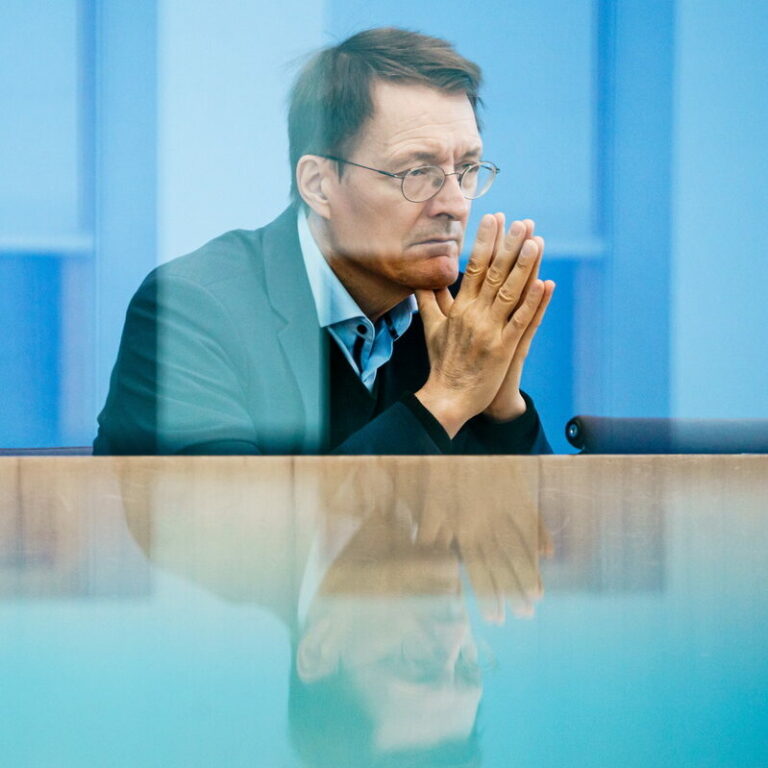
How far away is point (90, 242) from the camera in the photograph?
4.82 ft

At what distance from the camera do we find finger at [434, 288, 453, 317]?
5.01ft

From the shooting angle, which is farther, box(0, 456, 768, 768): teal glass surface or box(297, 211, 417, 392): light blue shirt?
box(297, 211, 417, 392): light blue shirt

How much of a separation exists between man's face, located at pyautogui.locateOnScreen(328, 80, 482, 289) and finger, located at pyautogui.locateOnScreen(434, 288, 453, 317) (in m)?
0.01

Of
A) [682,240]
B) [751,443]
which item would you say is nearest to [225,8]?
[682,240]

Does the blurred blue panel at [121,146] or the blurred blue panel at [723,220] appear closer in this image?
the blurred blue panel at [121,146]

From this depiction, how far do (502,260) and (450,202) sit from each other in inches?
4.9

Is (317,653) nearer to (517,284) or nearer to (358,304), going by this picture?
(358,304)

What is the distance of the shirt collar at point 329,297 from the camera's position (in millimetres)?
1542

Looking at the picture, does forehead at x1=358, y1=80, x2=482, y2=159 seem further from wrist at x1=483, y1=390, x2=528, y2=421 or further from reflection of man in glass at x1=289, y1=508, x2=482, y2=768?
reflection of man in glass at x1=289, y1=508, x2=482, y2=768

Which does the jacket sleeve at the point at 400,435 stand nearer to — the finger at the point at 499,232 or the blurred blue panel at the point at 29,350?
the finger at the point at 499,232

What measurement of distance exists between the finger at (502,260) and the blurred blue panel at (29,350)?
26.0 inches

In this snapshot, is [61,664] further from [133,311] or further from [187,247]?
[187,247]

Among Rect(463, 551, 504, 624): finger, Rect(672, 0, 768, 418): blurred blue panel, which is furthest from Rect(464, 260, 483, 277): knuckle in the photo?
Rect(463, 551, 504, 624): finger

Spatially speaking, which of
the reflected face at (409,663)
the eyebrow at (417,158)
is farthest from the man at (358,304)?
the reflected face at (409,663)
